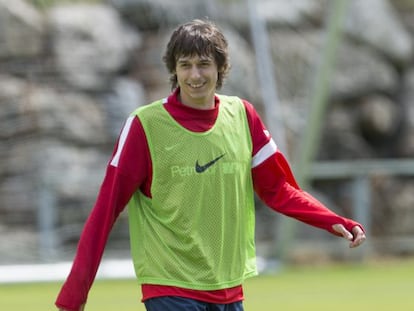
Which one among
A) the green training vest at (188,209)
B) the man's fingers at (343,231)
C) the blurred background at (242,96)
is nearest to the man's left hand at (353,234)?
the man's fingers at (343,231)

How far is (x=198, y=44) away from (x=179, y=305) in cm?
97

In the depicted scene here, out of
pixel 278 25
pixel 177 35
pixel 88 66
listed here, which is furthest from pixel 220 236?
pixel 278 25

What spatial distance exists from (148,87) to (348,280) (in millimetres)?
5015

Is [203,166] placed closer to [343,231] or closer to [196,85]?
[196,85]

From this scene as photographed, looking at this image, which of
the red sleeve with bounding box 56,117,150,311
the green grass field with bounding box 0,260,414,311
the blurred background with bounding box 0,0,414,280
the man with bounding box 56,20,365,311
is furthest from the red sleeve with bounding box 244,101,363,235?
the blurred background with bounding box 0,0,414,280

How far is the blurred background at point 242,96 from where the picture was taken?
14.6 metres

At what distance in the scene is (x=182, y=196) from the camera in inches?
191

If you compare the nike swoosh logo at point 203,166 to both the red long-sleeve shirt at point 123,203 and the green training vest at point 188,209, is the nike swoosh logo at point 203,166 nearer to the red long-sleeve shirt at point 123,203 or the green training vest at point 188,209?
the green training vest at point 188,209

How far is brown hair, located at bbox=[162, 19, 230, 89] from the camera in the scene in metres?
4.82

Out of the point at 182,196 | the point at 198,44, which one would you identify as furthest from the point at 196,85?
the point at 182,196

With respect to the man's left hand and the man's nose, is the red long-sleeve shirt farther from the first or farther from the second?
the man's nose

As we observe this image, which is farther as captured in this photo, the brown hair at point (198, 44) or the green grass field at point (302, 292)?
the green grass field at point (302, 292)

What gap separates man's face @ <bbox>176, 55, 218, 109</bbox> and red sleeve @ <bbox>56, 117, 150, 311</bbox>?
0.23 metres

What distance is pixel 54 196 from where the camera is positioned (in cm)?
1459
